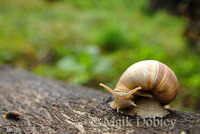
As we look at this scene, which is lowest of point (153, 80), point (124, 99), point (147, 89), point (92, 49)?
point (92, 49)

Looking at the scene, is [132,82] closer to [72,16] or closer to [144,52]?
[144,52]

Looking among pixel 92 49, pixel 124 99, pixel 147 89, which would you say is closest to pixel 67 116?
pixel 124 99

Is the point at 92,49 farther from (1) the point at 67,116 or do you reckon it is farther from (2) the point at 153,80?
(2) the point at 153,80

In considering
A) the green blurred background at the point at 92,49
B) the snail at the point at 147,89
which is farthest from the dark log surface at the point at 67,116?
the green blurred background at the point at 92,49

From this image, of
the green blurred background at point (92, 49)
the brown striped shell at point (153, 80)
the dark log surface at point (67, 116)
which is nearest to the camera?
the dark log surface at point (67, 116)

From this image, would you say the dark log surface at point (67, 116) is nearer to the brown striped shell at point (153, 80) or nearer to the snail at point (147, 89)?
the snail at point (147, 89)
